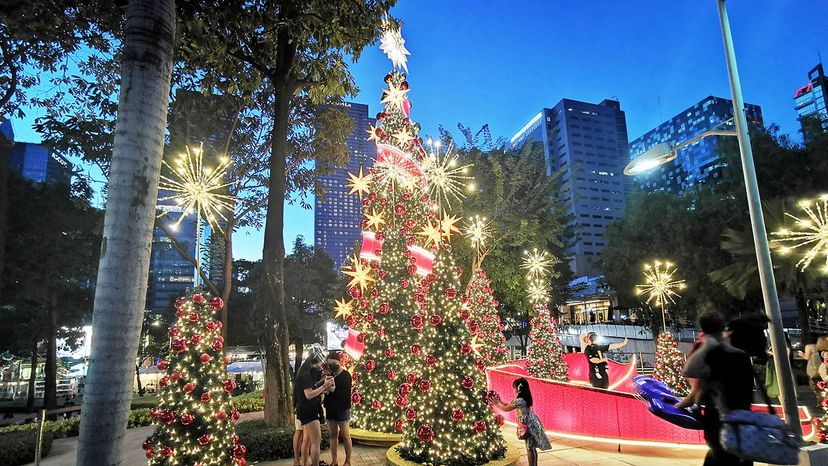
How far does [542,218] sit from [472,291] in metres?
7.47

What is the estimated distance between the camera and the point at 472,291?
1867 cm

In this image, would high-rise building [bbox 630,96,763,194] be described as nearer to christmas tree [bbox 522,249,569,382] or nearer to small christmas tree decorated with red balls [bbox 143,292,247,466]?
christmas tree [bbox 522,249,569,382]

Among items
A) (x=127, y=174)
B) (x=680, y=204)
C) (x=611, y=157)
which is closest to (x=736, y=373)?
(x=127, y=174)

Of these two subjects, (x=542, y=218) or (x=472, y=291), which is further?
(x=542, y=218)

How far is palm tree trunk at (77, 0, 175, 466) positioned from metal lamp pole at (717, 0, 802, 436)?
703 cm

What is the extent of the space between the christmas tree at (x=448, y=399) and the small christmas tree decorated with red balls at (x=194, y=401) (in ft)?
9.02

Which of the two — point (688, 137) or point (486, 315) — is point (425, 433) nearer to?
point (486, 315)

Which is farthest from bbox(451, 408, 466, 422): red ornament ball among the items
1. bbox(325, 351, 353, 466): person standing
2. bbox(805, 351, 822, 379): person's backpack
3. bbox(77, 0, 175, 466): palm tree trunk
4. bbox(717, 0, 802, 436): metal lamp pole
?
bbox(805, 351, 822, 379): person's backpack

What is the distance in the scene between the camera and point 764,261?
6.06 m

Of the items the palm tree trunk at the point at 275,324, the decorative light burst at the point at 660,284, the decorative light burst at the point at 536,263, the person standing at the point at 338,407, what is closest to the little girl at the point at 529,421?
the person standing at the point at 338,407

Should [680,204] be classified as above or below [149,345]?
above

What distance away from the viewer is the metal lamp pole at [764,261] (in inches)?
221

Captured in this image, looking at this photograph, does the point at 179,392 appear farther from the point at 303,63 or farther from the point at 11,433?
the point at 11,433

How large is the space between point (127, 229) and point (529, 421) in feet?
18.1
